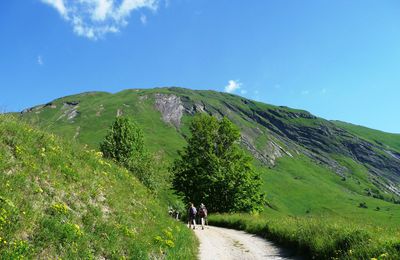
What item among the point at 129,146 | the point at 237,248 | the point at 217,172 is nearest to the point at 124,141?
the point at 129,146

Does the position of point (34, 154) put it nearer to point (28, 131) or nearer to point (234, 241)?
point (28, 131)

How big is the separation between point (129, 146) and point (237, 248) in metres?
47.0

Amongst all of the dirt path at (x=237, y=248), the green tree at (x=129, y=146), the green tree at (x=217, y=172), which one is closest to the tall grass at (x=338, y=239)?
the dirt path at (x=237, y=248)

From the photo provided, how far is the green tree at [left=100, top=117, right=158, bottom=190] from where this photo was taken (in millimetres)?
64375

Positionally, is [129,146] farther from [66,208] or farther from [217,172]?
[66,208]

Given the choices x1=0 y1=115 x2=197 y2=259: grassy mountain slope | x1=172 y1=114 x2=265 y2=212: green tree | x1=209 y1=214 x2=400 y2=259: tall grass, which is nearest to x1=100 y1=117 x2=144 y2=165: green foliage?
x1=172 y1=114 x2=265 y2=212: green tree

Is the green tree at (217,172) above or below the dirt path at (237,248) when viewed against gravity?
above

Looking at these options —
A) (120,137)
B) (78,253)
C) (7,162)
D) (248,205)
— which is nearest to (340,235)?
(78,253)

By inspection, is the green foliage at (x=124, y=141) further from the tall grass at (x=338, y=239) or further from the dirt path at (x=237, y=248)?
the tall grass at (x=338, y=239)

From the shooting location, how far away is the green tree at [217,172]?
51438 millimetres

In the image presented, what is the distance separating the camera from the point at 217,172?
168 ft

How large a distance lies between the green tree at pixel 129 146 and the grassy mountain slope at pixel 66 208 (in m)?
43.1

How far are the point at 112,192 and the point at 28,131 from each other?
4.69 m

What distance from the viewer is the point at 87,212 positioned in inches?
584
